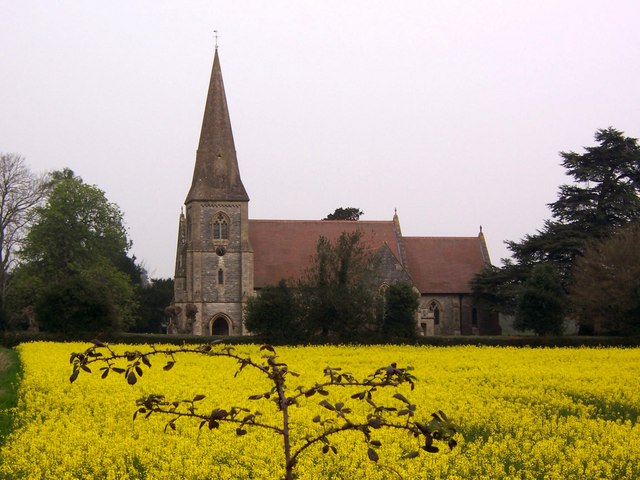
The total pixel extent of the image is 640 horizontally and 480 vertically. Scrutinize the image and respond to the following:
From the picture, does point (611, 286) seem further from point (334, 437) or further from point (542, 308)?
point (334, 437)

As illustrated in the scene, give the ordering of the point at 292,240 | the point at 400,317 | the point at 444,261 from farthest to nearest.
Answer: the point at 444,261, the point at 292,240, the point at 400,317

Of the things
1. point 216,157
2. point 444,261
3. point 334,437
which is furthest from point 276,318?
point 334,437

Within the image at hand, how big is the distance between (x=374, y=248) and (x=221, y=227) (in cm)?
997

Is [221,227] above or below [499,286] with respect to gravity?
above

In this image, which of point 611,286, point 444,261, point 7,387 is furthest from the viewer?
point 444,261

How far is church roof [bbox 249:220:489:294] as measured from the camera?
176 feet

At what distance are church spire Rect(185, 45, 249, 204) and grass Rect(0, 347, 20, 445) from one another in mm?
17520

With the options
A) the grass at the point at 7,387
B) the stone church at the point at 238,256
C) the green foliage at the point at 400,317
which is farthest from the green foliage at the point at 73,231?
the green foliage at the point at 400,317

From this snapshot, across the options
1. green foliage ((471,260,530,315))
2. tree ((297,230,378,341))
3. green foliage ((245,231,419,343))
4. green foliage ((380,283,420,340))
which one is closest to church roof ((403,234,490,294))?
green foliage ((471,260,530,315))

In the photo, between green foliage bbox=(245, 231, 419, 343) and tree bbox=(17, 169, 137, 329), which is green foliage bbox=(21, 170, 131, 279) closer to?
tree bbox=(17, 169, 137, 329)

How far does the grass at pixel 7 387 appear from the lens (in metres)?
15.4

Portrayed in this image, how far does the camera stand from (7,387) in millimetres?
22453

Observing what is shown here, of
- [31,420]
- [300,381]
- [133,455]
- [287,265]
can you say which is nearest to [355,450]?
[133,455]

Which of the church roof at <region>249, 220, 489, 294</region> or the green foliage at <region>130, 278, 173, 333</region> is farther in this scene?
the green foliage at <region>130, 278, 173, 333</region>
